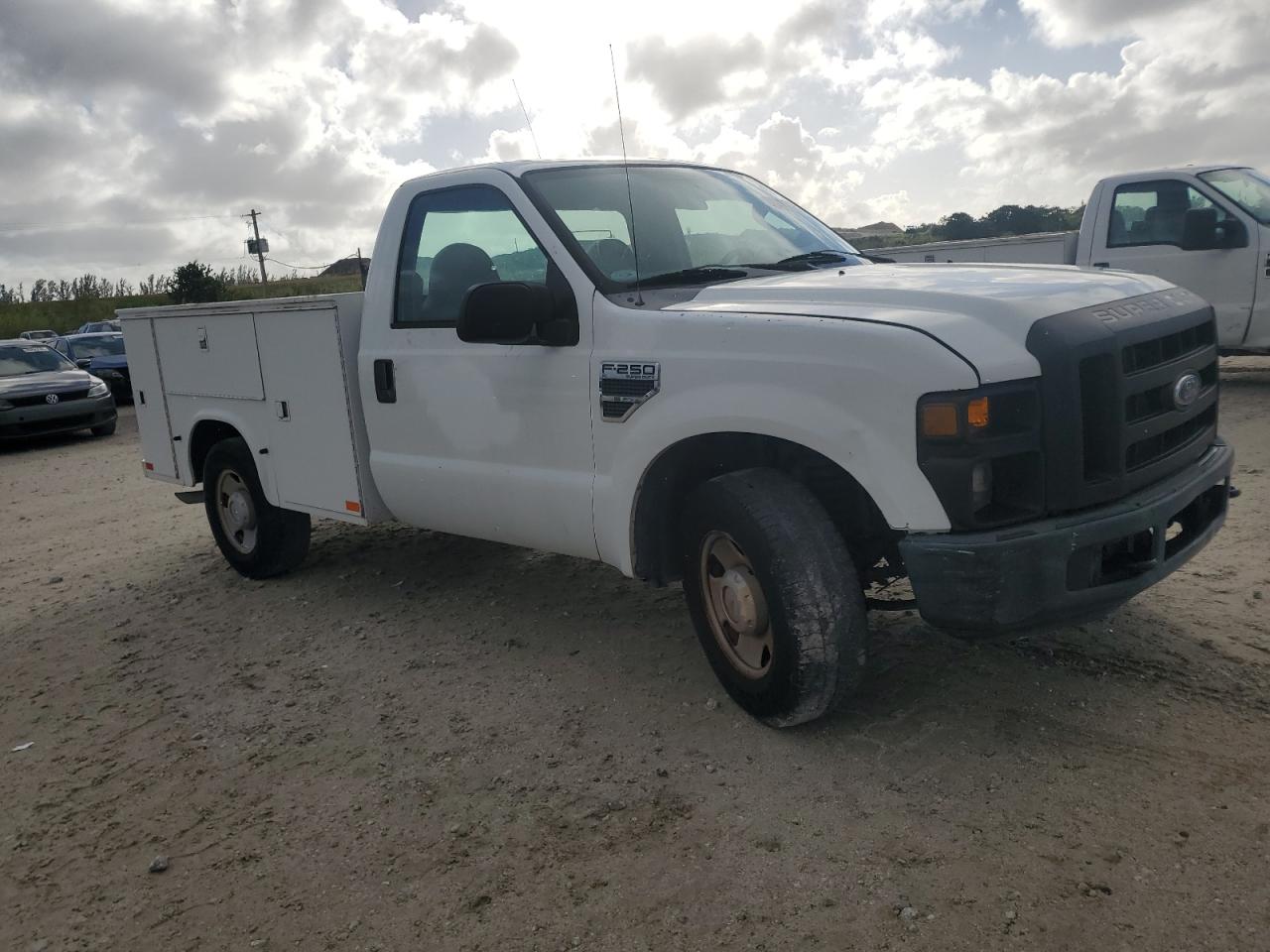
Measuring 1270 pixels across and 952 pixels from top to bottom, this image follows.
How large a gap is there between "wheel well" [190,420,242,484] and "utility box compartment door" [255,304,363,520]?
78cm

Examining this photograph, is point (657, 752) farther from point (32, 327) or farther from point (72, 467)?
point (32, 327)

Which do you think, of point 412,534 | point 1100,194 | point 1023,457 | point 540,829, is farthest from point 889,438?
point 1100,194

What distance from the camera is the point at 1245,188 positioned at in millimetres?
9375

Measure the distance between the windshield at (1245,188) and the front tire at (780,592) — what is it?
7960 mm

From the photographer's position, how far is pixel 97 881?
3.03m

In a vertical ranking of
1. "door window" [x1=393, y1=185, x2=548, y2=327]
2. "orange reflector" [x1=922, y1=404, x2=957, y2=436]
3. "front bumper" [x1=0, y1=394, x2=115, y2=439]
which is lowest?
"front bumper" [x1=0, y1=394, x2=115, y2=439]

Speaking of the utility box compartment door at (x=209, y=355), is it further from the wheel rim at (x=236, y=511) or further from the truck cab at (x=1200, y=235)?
the truck cab at (x=1200, y=235)

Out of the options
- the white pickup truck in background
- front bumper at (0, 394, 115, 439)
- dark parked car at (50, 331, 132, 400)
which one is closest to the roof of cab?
the white pickup truck in background

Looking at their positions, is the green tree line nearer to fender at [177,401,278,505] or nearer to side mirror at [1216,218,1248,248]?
side mirror at [1216,218,1248,248]

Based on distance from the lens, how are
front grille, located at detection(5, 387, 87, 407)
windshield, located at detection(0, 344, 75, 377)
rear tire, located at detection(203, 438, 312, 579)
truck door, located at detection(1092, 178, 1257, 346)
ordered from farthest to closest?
windshield, located at detection(0, 344, 75, 377) < front grille, located at detection(5, 387, 87, 407) < truck door, located at detection(1092, 178, 1257, 346) < rear tire, located at detection(203, 438, 312, 579)

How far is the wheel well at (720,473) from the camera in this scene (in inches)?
137

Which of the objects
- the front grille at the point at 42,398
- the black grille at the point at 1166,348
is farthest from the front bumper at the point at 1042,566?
the front grille at the point at 42,398

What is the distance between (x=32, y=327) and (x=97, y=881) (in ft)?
154

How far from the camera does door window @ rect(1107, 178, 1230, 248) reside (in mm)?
9406
